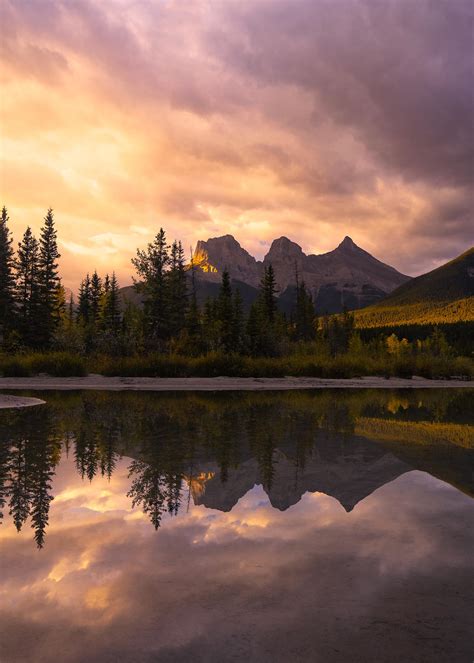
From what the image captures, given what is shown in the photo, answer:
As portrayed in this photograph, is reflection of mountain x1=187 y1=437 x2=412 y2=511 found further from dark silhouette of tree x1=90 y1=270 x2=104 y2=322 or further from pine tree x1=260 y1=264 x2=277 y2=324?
dark silhouette of tree x1=90 y1=270 x2=104 y2=322

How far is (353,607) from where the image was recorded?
351 centimetres

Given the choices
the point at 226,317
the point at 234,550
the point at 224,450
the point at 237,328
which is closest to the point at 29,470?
the point at 224,450

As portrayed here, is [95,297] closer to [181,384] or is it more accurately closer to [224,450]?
[181,384]

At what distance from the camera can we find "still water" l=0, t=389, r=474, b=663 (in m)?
3.09

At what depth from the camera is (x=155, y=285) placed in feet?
172

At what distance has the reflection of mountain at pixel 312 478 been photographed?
20.9 ft

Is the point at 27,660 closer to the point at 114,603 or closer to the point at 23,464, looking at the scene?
the point at 114,603

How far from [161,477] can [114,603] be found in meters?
3.65

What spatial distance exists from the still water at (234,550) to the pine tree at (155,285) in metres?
41.4

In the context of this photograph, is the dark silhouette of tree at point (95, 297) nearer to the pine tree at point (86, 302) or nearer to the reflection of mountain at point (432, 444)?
the pine tree at point (86, 302)

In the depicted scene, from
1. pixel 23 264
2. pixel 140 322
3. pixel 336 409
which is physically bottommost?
pixel 336 409

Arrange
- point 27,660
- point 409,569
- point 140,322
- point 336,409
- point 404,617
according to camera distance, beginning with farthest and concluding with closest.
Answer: point 140,322 → point 336,409 → point 409,569 → point 404,617 → point 27,660

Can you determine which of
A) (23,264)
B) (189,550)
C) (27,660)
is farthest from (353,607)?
(23,264)

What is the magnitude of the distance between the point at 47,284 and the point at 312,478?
49023 mm
